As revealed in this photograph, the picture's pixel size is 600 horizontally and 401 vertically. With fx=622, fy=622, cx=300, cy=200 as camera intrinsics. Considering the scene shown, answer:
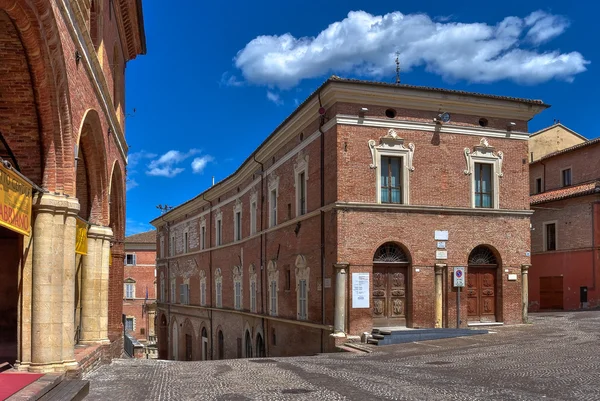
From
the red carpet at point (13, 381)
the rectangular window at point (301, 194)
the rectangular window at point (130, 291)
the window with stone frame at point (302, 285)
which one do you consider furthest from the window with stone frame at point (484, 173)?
the rectangular window at point (130, 291)

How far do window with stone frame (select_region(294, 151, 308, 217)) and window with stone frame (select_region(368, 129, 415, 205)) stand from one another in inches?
138

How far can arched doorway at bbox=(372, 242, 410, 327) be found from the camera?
66.7 ft

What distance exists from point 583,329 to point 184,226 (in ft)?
101

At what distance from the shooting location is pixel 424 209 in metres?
20.8

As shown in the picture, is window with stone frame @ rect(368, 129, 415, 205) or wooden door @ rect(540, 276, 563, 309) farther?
wooden door @ rect(540, 276, 563, 309)

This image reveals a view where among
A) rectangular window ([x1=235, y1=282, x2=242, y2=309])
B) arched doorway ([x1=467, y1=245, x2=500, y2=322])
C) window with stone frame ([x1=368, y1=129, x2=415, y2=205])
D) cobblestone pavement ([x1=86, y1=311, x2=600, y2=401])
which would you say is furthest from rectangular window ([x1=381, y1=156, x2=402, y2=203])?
rectangular window ([x1=235, y1=282, x2=242, y2=309])

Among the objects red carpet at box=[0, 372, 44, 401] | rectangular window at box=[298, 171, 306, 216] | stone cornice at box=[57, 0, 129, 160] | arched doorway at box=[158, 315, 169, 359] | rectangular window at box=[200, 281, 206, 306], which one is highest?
stone cornice at box=[57, 0, 129, 160]

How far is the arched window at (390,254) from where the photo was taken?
2050cm

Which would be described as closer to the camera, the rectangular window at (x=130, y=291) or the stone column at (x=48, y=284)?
the stone column at (x=48, y=284)

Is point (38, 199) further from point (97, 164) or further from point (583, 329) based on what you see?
point (583, 329)

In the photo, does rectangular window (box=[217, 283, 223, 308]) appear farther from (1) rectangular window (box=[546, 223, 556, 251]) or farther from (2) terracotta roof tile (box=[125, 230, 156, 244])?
(2) terracotta roof tile (box=[125, 230, 156, 244])

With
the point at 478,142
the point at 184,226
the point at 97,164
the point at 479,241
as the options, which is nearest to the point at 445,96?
the point at 478,142

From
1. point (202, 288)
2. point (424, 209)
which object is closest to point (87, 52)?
point (424, 209)

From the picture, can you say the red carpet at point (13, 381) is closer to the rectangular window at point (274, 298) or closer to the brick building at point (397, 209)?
the brick building at point (397, 209)
